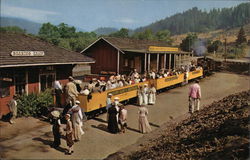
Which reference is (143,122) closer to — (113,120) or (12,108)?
(113,120)

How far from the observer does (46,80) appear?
1540 centimetres

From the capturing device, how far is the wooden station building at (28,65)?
42.5 ft

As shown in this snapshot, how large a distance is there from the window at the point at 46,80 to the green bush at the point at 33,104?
6.06 feet

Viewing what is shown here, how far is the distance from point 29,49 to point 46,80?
2.18m

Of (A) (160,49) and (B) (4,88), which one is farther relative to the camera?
(A) (160,49)

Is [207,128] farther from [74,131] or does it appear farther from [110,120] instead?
[74,131]

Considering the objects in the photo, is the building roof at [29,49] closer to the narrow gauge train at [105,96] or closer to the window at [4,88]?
the window at [4,88]

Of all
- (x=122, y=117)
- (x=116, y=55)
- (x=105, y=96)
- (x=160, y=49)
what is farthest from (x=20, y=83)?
(x=160, y=49)

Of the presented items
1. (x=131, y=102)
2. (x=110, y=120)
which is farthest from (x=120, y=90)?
(x=110, y=120)

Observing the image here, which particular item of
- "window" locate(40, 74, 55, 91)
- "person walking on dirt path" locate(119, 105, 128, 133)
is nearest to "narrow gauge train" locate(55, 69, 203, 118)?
"person walking on dirt path" locate(119, 105, 128, 133)

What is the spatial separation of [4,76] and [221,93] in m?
16.6

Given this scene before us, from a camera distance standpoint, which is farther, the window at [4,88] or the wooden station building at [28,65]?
the wooden station building at [28,65]

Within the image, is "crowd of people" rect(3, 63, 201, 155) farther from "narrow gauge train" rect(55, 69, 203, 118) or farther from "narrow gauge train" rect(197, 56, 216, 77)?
"narrow gauge train" rect(197, 56, 216, 77)

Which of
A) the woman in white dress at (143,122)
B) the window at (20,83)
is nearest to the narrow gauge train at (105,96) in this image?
the woman in white dress at (143,122)
